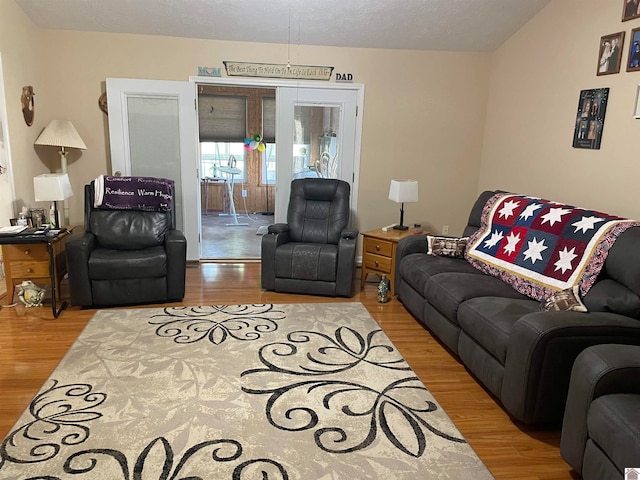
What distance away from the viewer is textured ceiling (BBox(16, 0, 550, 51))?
4258mm

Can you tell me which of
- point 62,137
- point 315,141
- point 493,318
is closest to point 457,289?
point 493,318

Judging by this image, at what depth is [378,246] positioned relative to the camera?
447 cm

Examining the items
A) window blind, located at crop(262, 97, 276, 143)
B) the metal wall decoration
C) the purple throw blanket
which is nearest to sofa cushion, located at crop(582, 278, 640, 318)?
the purple throw blanket

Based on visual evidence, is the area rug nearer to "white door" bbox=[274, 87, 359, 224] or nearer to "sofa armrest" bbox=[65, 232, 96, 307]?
"sofa armrest" bbox=[65, 232, 96, 307]

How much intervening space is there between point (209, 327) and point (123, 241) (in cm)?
127

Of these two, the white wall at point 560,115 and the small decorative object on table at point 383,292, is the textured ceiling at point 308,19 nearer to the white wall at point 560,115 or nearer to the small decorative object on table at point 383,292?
the white wall at point 560,115

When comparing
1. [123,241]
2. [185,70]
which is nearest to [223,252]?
[123,241]

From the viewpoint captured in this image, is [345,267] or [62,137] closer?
[345,267]

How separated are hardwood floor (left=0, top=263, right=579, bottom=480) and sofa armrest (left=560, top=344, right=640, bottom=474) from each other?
21 cm

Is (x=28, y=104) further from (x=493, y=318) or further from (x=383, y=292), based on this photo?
(x=493, y=318)

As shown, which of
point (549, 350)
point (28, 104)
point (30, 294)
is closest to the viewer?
point (549, 350)

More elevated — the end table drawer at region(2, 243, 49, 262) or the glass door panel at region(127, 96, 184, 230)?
the glass door panel at region(127, 96, 184, 230)

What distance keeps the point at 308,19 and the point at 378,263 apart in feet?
8.06

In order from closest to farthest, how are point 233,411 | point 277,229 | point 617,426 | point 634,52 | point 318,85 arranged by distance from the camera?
point 617,426, point 233,411, point 634,52, point 277,229, point 318,85
